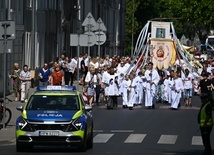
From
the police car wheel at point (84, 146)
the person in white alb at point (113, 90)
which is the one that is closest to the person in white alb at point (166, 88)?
the person in white alb at point (113, 90)

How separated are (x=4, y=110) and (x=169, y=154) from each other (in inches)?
320

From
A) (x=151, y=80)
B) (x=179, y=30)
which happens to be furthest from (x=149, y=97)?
(x=179, y=30)

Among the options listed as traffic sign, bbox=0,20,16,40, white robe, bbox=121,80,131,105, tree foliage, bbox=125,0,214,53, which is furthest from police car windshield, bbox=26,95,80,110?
tree foliage, bbox=125,0,214,53

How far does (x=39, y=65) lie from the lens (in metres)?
58.3

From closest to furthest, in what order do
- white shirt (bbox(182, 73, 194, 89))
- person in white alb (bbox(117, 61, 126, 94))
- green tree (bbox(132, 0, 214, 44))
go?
person in white alb (bbox(117, 61, 126, 94)), white shirt (bbox(182, 73, 194, 89)), green tree (bbox(132, 0, 214, 44))

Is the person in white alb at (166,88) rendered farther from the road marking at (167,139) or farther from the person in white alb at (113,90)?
the road marking at (167,139)

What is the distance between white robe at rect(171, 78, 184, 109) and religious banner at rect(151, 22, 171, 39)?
35.0 ft

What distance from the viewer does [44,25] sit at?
2394 inches

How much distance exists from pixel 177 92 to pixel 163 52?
11005mm

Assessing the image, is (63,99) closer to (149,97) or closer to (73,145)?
(73,145)

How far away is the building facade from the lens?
160 feet

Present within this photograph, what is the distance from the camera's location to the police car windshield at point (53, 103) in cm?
2275

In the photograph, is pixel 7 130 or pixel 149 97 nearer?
pixel 7 130

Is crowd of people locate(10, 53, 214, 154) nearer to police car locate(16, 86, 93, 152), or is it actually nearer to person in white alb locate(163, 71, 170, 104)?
person in white alb locate(163, 71, 170, 104)
